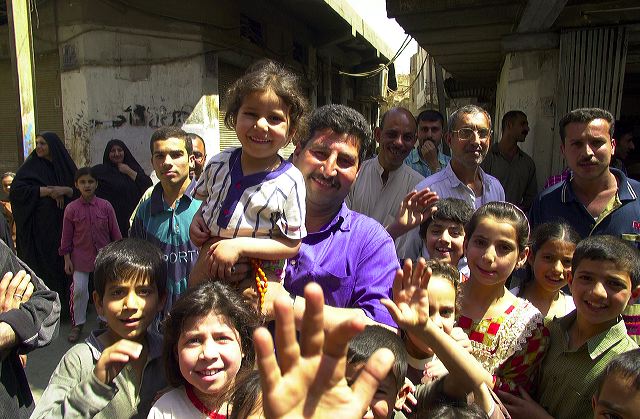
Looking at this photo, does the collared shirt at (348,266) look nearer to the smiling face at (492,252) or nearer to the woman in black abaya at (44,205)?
the smiling face at (492,252)

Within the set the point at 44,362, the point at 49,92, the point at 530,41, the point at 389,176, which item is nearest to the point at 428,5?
the point at 530,41

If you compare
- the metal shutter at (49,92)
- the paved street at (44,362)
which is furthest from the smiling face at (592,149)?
the metal shutter at (49,92)

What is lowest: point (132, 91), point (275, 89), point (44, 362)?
point (44, 362)

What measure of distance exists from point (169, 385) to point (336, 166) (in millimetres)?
1017

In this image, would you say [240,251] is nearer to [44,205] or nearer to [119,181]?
[119,181]

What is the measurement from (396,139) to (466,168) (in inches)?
21.4

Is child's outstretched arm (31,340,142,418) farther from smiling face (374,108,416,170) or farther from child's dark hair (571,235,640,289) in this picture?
smiling face (374,108,416,170)

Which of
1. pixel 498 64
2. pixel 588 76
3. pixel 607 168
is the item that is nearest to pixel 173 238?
pixel 607 168

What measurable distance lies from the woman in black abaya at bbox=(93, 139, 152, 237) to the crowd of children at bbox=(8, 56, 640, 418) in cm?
333

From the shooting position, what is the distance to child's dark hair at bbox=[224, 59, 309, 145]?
1754 mm

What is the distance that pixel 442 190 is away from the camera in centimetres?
290

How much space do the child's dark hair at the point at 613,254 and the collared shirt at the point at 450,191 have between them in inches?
40.8

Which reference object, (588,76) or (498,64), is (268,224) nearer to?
(588,76)

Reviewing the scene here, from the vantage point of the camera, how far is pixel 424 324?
1.34 meters
